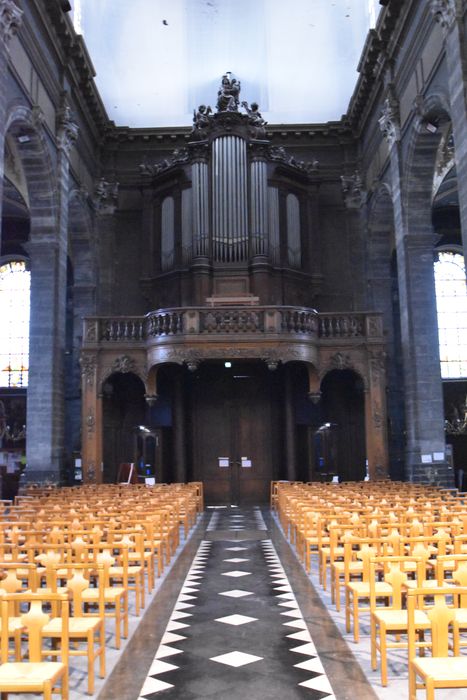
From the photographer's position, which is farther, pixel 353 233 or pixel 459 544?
pixel 353 233

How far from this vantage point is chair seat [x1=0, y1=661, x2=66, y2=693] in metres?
3.83

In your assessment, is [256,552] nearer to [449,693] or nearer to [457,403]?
[449,693]

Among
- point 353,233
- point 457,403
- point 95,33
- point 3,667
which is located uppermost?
point 95,33

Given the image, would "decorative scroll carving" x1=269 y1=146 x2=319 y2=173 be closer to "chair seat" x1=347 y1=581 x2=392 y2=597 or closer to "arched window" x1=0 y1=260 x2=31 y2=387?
"arched window" x1=0 y1=260 x2=31 y2=387

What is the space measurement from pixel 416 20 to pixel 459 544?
1578cm

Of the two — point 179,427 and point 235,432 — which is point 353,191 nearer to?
point 235,432

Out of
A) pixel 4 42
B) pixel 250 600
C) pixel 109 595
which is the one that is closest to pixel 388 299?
pixel 4 42

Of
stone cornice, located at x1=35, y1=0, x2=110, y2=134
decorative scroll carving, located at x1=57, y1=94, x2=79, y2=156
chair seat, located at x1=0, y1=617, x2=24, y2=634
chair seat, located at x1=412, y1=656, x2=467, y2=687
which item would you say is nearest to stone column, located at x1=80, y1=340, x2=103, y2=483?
decorative scroll carving, located at x1=57, y1=94, x2=79, y2=156

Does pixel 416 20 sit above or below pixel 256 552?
above

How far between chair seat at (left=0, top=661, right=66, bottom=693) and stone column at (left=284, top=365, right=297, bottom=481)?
58.9ft

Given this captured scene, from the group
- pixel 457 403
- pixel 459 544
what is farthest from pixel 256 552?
pixel 457 403

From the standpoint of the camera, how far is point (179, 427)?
22406 millimetres

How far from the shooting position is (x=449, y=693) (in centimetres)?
511

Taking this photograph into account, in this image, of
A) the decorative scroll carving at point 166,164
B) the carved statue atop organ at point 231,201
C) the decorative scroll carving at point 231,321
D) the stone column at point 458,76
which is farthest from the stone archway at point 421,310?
the decorative scroll carving at point 166,164
